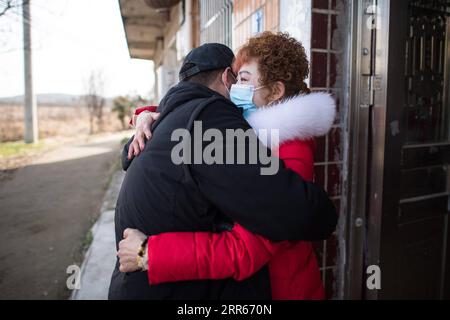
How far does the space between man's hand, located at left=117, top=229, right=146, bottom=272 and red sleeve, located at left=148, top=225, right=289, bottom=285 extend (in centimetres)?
6

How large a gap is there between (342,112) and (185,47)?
11.5 feet

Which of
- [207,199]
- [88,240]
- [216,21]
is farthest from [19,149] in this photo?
[207,199]

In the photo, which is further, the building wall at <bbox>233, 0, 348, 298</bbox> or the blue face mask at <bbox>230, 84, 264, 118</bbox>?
the building wall at <bbox>233, 0, 348, 298</bbox>

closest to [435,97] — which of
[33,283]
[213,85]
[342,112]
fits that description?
[342,112]

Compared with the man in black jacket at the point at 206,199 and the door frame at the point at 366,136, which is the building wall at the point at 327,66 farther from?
the man in black jacket at the point at 206,199

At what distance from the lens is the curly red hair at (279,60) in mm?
1464

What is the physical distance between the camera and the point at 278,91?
58.8 inches

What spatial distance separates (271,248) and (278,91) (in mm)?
660

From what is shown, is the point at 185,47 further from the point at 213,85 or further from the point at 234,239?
the point at 234,239

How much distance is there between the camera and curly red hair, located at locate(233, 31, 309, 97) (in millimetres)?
1464

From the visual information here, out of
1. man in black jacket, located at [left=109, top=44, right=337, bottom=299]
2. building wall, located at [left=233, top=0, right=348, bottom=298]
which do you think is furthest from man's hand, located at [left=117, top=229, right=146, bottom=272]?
building wall, located at [left=233, top=0, right=348, bottom=298]

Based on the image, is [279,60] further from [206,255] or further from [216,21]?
[216,21]

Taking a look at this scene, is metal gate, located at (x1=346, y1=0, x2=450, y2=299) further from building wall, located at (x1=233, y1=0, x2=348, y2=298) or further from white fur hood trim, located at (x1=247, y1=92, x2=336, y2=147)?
white fur hood trim, located at (x1=247, y1=92, x2=336, y2=147)

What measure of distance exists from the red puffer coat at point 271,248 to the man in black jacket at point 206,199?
6 centimetres
